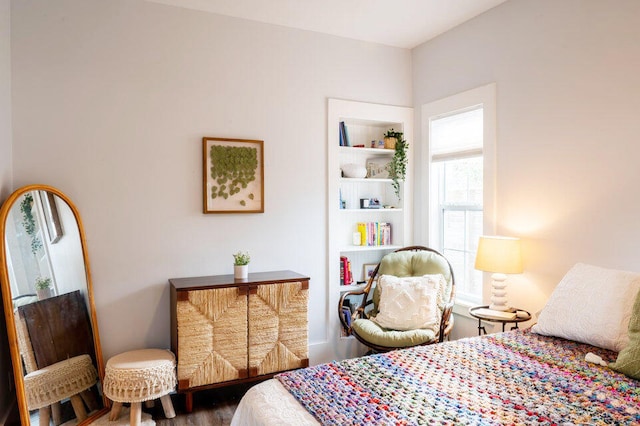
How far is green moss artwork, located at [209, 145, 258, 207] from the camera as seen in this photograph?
3.36 meters

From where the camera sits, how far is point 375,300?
365cm

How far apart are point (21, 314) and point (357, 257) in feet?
8.96

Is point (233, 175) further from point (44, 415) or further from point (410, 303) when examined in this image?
point (44, 415)

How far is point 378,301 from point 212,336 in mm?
1438

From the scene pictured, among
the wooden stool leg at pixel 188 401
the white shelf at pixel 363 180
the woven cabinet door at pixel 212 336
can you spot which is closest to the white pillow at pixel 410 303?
the white shelf at pixel 363 180

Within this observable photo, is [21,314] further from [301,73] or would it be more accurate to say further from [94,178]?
[301,73]

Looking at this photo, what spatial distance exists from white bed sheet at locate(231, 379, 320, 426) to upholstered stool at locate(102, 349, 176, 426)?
1082mm

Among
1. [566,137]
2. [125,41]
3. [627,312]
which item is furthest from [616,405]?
[125,41]

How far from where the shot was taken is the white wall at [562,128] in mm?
2443

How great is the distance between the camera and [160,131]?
126 inches

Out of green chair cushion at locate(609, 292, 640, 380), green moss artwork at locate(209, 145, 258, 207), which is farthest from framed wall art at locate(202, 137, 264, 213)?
green chair cushion at locate(609, 292, 640, 380)

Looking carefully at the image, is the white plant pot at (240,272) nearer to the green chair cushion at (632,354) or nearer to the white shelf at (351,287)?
the white shelf at (351,287)

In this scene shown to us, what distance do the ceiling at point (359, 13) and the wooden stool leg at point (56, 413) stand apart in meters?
2.85

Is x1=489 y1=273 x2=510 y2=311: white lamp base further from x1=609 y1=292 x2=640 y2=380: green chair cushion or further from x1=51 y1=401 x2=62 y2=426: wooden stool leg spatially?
x1=51 y1=401 x2=62 y2=426: wooden stool leg
